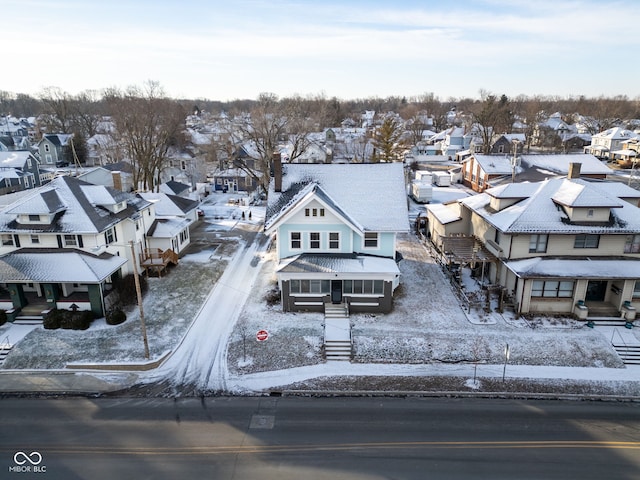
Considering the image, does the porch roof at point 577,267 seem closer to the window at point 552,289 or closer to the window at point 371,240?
the window at point 552,289

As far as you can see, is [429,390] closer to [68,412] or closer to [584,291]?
[584,291]

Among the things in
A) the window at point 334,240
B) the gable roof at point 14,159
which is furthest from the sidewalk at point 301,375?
the gable roof at point 14,159

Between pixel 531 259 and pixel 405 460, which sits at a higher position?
pixel 531 259

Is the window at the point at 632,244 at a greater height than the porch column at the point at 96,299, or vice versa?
the window at the point at 632,244

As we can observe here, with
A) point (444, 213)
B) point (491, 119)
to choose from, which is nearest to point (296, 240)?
point (444, 213)

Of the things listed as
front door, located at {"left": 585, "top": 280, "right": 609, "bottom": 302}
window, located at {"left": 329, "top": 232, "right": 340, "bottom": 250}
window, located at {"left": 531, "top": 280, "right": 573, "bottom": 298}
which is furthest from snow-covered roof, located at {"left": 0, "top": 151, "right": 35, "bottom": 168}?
front door, located at {"left": 585, "top": 280, "right": 609, "bottom": 302}

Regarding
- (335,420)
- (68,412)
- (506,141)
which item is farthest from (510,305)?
(506,141)
